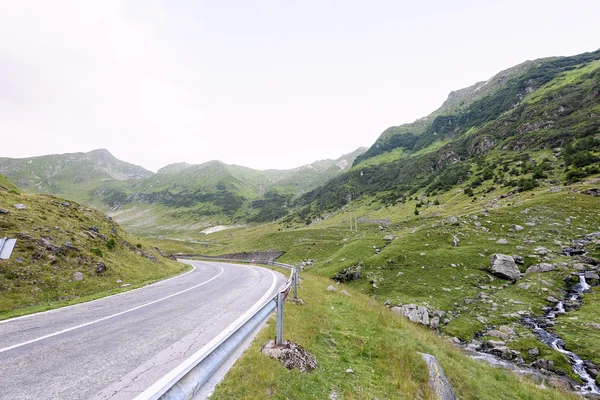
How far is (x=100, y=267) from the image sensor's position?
72.3 ft

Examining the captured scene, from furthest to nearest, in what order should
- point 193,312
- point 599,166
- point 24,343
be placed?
1. point 599,166
2. point 193,312
3. point 24,343

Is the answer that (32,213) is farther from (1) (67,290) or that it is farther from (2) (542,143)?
(2) (542,143)

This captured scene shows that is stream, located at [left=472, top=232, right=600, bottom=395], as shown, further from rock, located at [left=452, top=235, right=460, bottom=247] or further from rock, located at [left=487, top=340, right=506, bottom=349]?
rock, located at [left=452, top=235, right=460, bottom=247]

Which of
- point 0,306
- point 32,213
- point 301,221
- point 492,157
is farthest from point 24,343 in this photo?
point 301,221

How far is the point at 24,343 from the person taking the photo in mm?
8109

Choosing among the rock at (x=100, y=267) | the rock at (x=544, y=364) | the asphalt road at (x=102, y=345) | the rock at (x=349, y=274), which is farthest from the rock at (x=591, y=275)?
the rock at (x=100, y=267)

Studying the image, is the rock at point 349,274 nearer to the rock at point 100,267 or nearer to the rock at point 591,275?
the rock at point 591,275

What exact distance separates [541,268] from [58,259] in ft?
132

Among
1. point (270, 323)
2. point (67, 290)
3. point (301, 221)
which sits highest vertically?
point (67, 290)

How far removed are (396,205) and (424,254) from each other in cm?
8202

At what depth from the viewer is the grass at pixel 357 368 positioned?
6.14 m

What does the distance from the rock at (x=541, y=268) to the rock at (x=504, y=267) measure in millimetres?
959

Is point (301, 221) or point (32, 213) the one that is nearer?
point (32, 213)

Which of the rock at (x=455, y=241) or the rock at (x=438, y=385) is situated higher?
the rock at (x=438, y=385)
